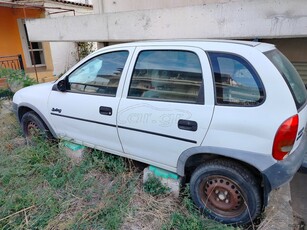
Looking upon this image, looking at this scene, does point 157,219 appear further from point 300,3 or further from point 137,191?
point 300,3

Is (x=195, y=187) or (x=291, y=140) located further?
(x=195, y=187)

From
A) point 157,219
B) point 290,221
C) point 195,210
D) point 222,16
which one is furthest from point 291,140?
point 222,16

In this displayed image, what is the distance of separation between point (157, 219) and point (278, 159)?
49.0 inches

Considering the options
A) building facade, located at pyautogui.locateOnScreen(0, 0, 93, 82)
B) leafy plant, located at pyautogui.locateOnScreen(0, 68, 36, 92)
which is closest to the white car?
leafy plant, located at pyautogui.locateOnScreen(0, 68, 36, 92)

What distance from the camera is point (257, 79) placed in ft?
6.26

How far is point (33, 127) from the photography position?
361 centimetres

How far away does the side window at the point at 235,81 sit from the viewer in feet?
6.31

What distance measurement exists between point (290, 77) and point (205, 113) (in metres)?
0.84

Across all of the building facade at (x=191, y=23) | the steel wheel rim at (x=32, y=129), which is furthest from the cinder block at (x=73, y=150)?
the building facade at (x=191, y=23)

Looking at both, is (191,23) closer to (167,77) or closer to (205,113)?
(167,77)

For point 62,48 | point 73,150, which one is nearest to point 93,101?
point 73,150

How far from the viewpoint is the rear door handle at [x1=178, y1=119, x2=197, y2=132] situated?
2.11 meters

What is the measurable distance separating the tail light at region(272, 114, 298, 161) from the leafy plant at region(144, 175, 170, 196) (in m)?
1.20

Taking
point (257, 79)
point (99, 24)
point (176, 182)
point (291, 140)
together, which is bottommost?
point (176, 182)
